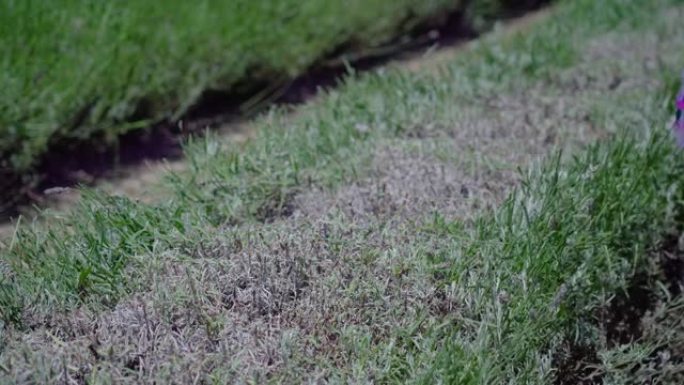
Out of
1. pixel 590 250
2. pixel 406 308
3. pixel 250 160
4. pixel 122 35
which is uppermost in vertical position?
pixel 122 35

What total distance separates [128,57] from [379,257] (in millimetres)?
1954

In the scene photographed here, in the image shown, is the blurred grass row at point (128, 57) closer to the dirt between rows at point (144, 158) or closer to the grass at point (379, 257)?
the dirt between rows at point (144, 158)

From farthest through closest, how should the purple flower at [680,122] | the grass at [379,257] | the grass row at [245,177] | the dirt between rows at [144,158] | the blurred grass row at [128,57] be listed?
the blurred grass row at [128,57] < the dirt between rows at [144,158] < the purple flower at [680,122] < the grass row at [245,177] < the grass at [379,257]

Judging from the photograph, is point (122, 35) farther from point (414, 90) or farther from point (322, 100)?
point (414, 90)

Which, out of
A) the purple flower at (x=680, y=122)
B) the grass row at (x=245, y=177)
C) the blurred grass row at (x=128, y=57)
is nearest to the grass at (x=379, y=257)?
the grass row at (x=245, y=177)

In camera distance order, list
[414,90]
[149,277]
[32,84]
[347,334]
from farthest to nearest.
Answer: [414,90] < [32,84] < [149,277] < [347,334]

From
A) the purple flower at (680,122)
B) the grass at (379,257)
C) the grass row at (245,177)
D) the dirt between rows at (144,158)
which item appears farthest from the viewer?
the dirt between rows at (144,158)

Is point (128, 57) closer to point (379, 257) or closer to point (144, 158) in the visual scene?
point (144, 158)

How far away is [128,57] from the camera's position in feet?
14.1

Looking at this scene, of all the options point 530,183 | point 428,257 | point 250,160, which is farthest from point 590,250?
point 250,160

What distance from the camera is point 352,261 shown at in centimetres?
270

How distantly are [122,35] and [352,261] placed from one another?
2065 mm

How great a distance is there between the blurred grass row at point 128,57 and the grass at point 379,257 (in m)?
0.64

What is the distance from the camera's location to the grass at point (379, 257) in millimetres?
2365
